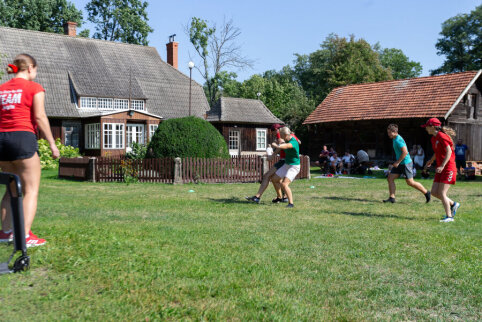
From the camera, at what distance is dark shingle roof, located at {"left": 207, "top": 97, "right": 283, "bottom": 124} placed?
3350 cm

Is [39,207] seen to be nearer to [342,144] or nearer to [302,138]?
[342,144]

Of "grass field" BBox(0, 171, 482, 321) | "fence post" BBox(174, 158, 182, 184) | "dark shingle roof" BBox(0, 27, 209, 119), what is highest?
"dark shingle roof" BBox(0, 27, 209, 119)

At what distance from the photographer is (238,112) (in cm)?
3431

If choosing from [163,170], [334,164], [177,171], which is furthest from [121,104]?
[177,171]

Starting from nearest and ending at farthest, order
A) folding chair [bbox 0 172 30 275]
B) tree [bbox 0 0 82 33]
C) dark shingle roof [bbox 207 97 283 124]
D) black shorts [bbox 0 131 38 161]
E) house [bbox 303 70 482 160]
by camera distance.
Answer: folding chair [bbox 0 172 30 275], black shorts [bbox 0 131 38 161], house [bbox 303 70 482 160], dark shingle roof [bbox 207 97 283 124], tree [bbox 0 0 82 33]

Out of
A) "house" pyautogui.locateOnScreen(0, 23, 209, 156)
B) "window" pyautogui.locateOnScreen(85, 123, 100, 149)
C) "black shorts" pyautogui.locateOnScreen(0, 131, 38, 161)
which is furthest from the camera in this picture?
"house" pyautogui.locateOnScreen(0, 23, 209, 156)

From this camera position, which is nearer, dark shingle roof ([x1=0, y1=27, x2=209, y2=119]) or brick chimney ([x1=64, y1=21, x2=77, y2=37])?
dark shingle roof ([x1=0, y1=27, x2=209, y2=119])

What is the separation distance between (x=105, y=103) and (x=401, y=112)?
66.6ft

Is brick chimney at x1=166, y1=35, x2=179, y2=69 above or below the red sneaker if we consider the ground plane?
above

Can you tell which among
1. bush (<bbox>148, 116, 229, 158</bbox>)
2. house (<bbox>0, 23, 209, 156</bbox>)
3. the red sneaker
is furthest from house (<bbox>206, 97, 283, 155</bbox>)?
the red sneaker

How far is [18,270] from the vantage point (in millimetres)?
4477

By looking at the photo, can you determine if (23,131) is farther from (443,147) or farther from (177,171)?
(177,171)

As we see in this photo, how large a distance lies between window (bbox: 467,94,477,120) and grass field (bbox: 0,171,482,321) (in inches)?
842

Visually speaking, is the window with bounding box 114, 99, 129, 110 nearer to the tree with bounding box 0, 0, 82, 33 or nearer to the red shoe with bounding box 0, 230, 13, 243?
the tree with bounding box 0, 0, 82, 33
